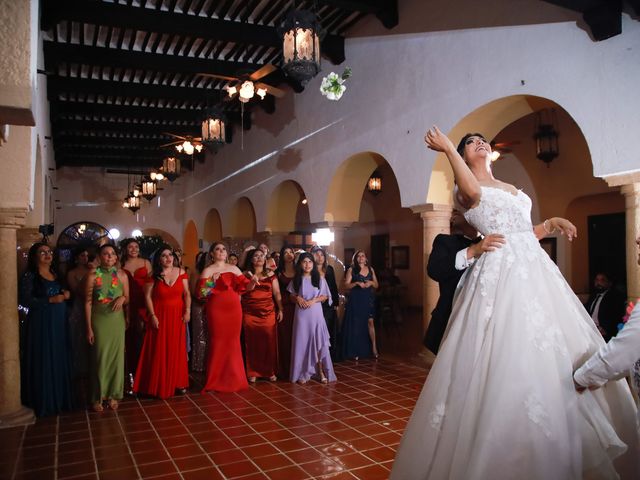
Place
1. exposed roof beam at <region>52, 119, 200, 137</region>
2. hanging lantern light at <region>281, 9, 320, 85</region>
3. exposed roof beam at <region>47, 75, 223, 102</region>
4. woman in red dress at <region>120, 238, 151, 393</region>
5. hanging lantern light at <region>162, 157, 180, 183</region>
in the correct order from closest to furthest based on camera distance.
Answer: hanging lantern light at <region>281, 9, 320, 85</region> → woman in red dress at <region>120, 238, 151, 393</region> → exposed roof beam at <region>47, 75, 223, 102</region> → hanging lantern light at <region>162, 157, 180, 183</region> → exposed roof beam at <region>52, 119, 200, 137</region>

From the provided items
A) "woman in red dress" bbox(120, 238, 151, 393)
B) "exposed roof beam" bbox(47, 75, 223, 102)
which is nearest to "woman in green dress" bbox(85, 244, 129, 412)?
"woman in red dress" bbox(120, 238, 151, 393)

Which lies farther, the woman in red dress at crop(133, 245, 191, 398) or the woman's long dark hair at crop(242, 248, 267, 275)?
the woman's long dark hair at crop(242, 248, 267, 275)

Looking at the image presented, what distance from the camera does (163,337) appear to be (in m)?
5.82

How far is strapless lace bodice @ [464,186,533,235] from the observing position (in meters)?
2.45

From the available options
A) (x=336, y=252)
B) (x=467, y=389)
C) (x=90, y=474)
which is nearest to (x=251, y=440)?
(x=90, y=474)

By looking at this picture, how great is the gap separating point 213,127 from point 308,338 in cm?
418

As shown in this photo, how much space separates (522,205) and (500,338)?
694 millimetres

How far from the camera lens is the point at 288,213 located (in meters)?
12.3

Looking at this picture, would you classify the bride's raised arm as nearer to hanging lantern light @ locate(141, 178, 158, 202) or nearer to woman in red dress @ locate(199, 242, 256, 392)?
woman in red dress @ locate(199, 242, 256, 392)

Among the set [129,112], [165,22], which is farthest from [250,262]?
[129,112]

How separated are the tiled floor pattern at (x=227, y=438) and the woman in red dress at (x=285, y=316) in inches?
28.5

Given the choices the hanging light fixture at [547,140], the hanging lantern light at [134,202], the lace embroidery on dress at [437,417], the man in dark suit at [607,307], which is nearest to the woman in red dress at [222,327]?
the lace embroidery on dress at [437,417]

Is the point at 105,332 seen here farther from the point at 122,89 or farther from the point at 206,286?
the point at 122,89

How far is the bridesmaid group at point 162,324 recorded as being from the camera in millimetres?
5285
